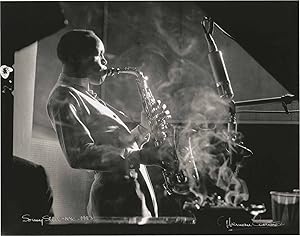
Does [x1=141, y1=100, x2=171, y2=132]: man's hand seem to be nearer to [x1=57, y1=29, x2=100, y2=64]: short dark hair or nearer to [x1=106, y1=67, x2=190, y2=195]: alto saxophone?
[x1=106, y1=67, x2=190, y2=195]: alto saxophone

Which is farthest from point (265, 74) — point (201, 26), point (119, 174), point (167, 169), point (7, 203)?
point (7, 203)

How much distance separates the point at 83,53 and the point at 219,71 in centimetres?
43

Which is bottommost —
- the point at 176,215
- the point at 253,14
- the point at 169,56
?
the point at 176,215

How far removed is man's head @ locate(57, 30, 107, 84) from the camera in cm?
133

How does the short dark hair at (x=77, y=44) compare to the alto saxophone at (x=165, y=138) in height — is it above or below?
above

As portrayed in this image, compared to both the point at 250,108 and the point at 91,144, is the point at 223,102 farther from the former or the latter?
the point at 91,144

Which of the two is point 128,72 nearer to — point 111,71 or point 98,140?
point 111,71

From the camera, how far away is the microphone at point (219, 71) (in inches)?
52.4

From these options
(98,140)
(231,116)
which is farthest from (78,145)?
(231,116)

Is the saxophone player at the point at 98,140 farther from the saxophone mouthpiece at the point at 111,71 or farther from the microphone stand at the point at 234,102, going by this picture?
the microphone stand at the point at 234,102

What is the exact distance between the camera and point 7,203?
1.34 meters

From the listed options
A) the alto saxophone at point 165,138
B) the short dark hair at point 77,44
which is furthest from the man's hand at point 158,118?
the short dark hair at point 77,44

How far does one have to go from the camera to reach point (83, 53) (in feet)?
4.38

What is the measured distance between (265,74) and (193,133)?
294 mm
